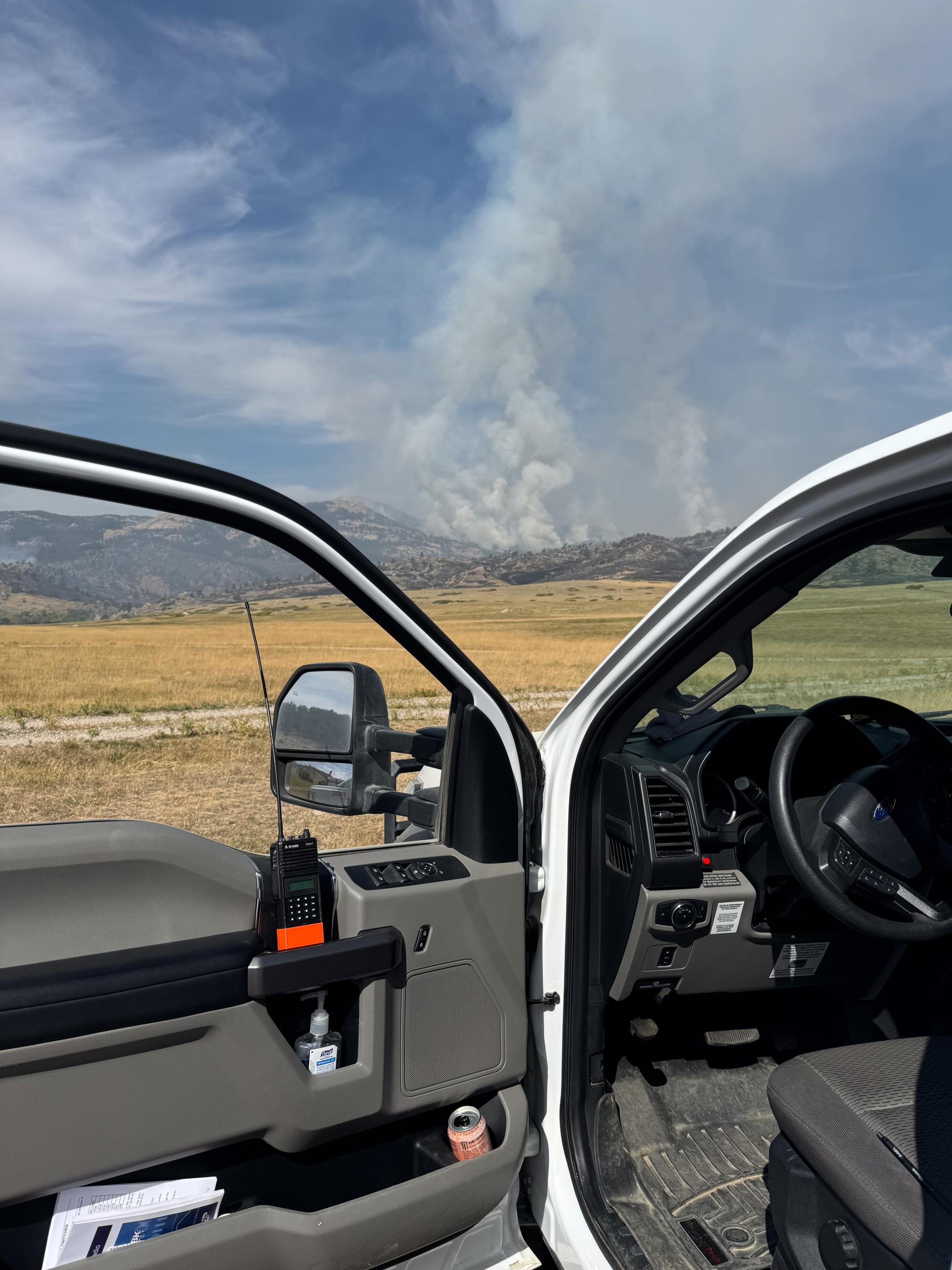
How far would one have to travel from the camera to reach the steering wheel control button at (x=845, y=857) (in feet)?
7.04

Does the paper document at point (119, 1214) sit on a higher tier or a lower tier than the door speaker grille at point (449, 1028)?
lower

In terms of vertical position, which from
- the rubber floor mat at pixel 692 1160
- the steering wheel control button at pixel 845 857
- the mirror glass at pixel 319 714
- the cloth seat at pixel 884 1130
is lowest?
the rubber floor mat at pixel 692 1160

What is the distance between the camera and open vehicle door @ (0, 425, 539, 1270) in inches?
60.2

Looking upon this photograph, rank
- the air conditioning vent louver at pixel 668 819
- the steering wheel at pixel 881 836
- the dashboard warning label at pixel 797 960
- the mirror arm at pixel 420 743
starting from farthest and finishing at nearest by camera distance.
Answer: the dashboard warning label at pixel 797 960 → the air conditioning vent louver at pixel 668 819 → the steering wheel at pixel 881 836 → the mirror arm at pixel 420 743

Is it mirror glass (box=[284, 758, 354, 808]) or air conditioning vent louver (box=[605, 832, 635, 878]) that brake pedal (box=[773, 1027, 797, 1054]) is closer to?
air conditioning vent louver (box=[605, 832, 635, 878])

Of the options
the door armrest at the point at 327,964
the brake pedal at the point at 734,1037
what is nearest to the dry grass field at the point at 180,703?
the door armrest at the point at 327,964

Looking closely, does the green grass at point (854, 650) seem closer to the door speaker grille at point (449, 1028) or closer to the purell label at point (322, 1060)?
the door speaker grille at point (449, 1028)

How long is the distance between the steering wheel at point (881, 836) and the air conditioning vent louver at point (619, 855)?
41 centimetres

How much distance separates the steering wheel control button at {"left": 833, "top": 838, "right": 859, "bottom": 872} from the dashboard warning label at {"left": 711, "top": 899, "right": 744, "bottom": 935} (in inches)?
16.3

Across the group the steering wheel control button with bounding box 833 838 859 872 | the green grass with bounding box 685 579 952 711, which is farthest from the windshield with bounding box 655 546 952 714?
the steering wheel control button with bounding box 833 838 859 872

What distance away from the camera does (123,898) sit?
164 centimetres

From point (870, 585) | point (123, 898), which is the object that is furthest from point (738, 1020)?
point (123, 898)

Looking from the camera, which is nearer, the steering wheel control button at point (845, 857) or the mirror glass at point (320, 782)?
the mirror glass at point (320, 782)

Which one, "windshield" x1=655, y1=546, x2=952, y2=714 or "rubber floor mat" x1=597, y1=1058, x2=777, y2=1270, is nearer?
"windshield" x1=655, y1=546, x2=952, y2=714
